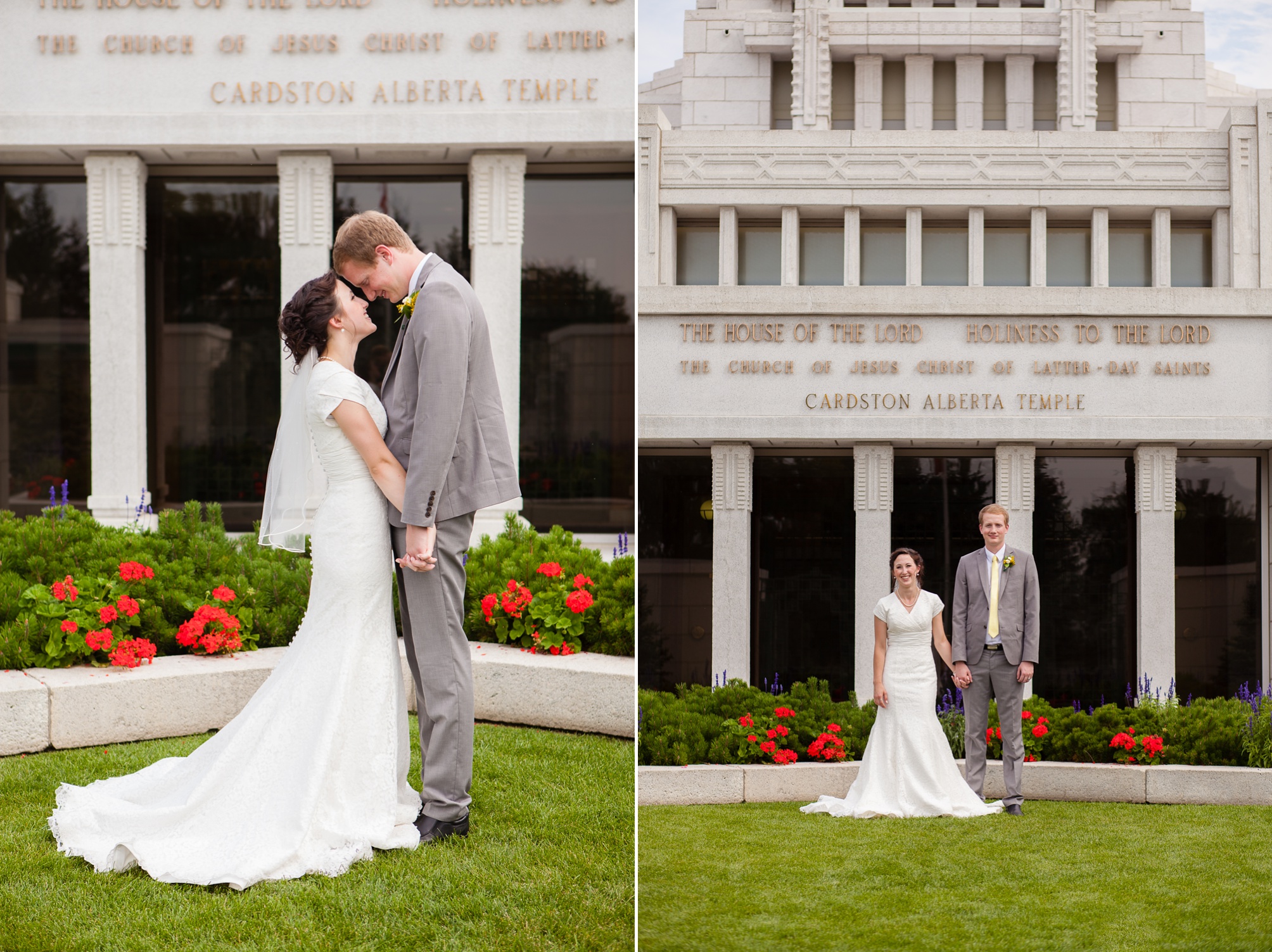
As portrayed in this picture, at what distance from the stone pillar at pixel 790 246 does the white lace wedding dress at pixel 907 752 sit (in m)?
1.20

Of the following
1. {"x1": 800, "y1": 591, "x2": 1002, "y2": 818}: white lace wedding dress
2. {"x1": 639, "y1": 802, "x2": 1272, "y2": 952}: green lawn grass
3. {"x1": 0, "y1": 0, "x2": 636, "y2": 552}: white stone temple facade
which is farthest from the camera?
{"x1": 0, "y1": 0, "x2": 636, "y2": 552}: white stone temple facade

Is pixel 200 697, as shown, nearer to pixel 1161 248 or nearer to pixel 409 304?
pixel 409 304

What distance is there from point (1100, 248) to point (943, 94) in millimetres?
799

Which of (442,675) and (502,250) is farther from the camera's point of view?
(502,250)

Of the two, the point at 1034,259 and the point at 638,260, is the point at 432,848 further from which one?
the point at 1034,259

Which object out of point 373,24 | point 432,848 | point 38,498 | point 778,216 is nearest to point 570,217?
point 373,24

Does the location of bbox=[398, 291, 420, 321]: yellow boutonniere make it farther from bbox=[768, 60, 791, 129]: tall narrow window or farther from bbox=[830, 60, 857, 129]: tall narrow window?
bbox=[830, 60, 857, 129]: tall narrow window

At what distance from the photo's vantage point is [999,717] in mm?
3918

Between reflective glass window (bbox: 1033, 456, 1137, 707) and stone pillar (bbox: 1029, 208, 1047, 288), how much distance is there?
0.65 m

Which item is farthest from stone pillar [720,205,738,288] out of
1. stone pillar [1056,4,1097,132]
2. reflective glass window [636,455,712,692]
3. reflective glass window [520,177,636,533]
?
reflective glass window [520,177,636,533]

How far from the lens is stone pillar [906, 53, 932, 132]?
3922 mm

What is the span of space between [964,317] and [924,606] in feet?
3.46

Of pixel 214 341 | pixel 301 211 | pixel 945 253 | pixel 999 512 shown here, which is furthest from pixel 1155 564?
pixel 214 341

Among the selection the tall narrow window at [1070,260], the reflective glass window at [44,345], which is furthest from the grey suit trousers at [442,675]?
the reflective glass window at [44,345]
